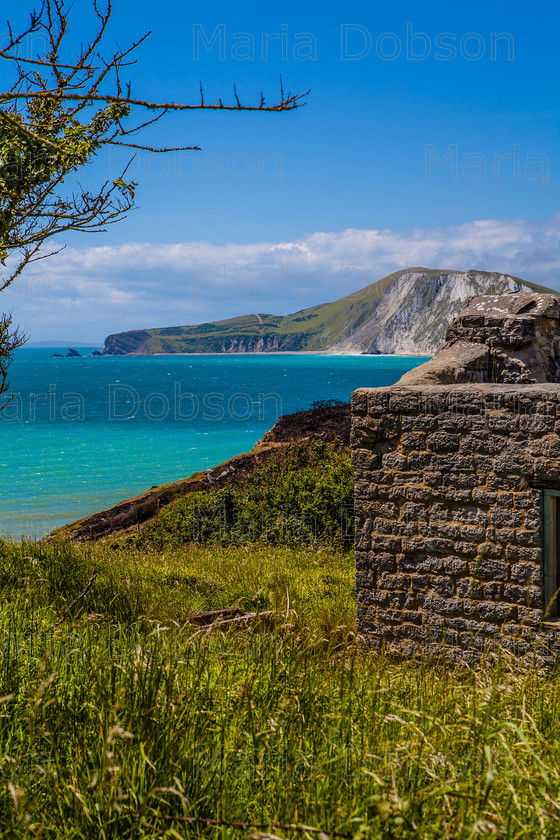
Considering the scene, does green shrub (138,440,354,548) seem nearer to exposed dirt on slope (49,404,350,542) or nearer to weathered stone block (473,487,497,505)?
exposed dirt on slope (49,404,350,542)

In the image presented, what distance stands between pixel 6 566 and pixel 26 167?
4.88 meters

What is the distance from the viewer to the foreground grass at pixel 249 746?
7.88 ft

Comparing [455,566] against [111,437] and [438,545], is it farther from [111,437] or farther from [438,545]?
[111,437]

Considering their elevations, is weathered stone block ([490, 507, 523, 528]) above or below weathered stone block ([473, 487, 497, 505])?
below

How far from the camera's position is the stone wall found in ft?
17.1

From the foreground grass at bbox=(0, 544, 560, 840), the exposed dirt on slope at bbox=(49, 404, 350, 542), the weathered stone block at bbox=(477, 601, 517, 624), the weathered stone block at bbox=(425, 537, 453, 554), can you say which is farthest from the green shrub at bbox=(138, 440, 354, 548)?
the foreground grass at bbox=(0, 544, 560, 840)

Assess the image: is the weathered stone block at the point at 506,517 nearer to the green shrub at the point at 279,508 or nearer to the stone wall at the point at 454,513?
the stone wall at the point at 454,513

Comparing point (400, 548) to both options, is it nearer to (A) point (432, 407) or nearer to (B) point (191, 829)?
(A) point (432, 407)

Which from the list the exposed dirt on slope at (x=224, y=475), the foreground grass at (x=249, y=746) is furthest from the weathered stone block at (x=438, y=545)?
the exposed dirt on slope at (x=224, y=475)

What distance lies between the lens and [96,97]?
3219 mm

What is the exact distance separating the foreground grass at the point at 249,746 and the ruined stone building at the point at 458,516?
789 millimetres

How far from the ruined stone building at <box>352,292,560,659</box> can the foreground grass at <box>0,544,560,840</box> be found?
79 centimetres

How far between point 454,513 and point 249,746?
10.7 ft

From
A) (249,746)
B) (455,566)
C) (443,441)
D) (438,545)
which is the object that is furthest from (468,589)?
(249,746)
